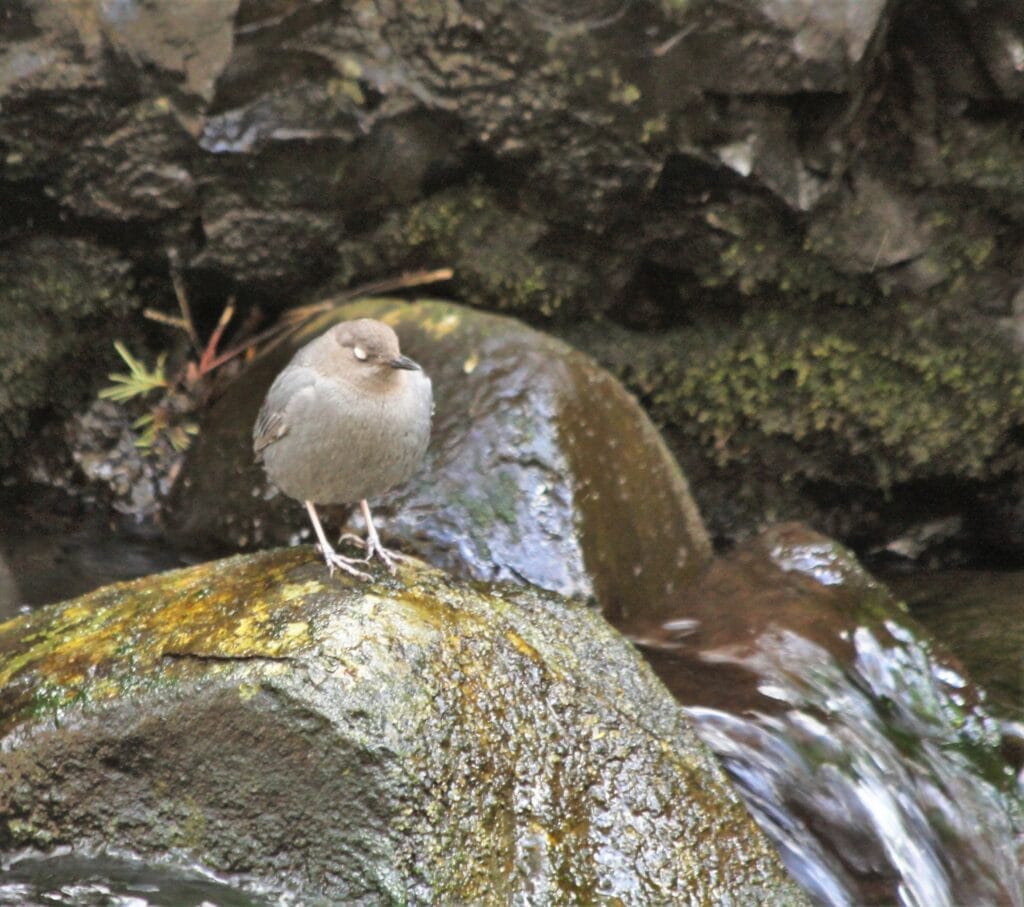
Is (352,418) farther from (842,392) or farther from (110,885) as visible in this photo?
(842,392)

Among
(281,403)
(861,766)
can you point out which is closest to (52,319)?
(281,403)

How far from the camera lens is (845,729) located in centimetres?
409

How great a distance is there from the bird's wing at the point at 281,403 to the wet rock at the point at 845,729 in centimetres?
172

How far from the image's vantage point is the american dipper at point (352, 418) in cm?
373

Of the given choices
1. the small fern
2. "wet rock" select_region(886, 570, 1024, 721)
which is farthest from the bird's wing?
"wet rock" select_region(886, 570, 1024, 721)

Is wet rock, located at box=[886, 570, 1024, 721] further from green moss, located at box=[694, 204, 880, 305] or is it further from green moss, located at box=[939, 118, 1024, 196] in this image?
green moss, located at box=[939, 118, 1024, 196]

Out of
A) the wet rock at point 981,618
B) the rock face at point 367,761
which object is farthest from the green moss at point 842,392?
the rock face at point 367,761

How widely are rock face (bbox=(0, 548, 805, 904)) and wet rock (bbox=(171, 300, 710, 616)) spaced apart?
4.14ft

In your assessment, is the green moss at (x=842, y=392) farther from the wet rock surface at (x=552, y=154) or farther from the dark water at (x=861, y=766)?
the dark water at (x=861, y=766)

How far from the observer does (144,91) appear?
5.20 metres

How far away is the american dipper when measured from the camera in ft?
12.3

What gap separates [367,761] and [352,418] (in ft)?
4.27

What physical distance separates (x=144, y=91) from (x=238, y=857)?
377 cm

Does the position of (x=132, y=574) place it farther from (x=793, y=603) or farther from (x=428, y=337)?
(x=793, y=603)
